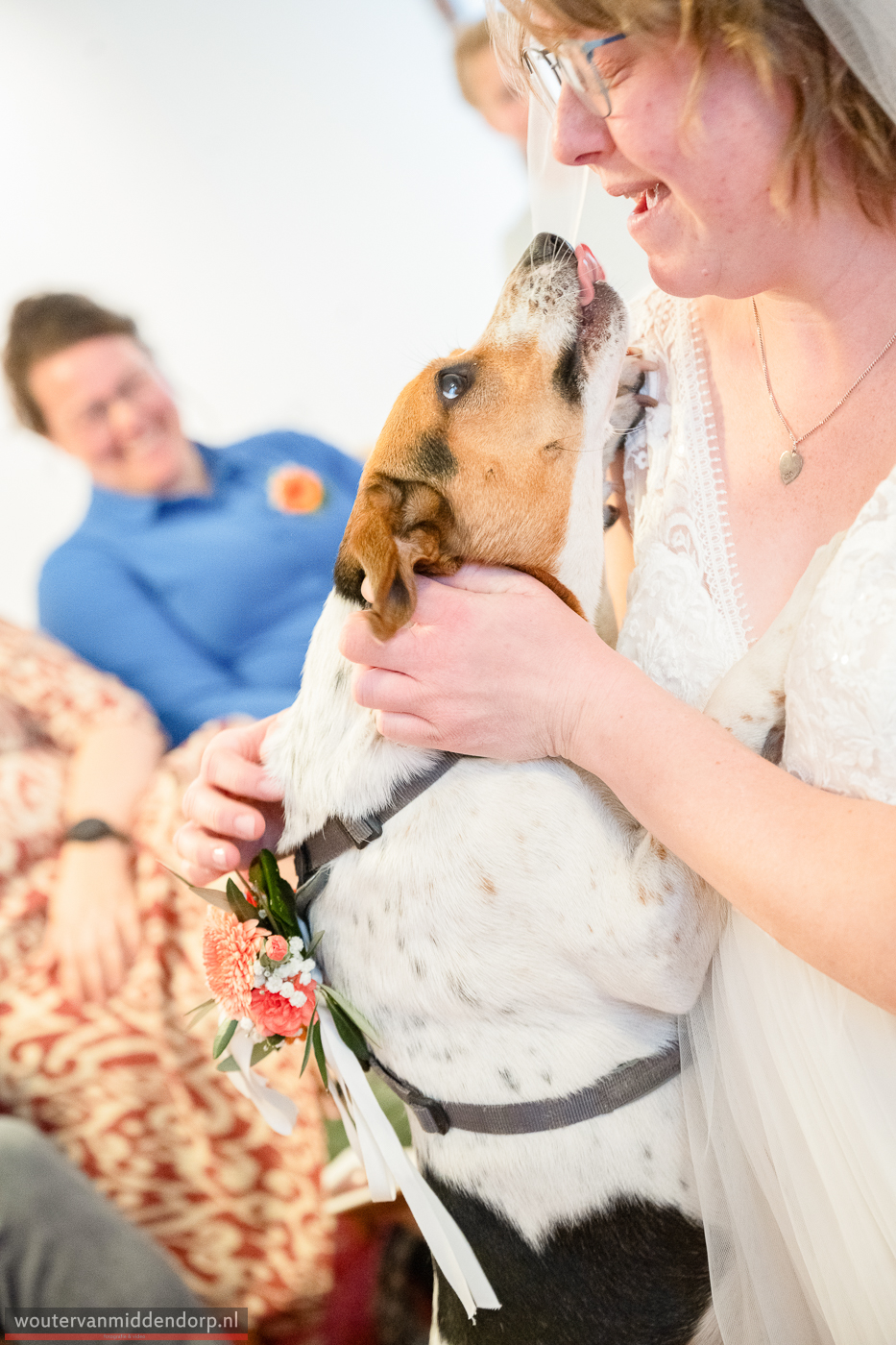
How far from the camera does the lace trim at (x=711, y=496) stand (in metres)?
1.25

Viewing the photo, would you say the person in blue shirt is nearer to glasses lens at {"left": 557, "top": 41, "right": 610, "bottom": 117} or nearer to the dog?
the dog

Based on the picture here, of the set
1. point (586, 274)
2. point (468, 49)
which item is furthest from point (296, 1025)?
point (468, 49)

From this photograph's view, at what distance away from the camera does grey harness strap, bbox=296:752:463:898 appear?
128 centimetres

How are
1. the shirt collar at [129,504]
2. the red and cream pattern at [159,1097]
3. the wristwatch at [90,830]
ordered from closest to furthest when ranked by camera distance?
the red and cream pattern at [159,1097] < the wristwatch at [90,830] < the shirt collar at [129,504]

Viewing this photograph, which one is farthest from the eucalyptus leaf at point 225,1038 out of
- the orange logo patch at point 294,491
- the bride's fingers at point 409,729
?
the orange logo patch at point 294,491

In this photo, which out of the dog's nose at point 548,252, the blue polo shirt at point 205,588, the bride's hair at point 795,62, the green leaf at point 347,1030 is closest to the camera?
the bride's hair at point 795,62

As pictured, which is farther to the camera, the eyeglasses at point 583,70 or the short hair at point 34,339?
the short hair at point 34,339

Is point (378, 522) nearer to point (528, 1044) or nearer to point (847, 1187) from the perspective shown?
point (528, 1044)

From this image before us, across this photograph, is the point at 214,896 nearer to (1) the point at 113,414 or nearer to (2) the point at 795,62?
(2) the point at 795,62

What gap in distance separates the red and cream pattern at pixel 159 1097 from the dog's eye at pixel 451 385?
4.94ft

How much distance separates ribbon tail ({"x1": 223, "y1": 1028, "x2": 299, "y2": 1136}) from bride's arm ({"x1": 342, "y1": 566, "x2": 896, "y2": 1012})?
0.57 m

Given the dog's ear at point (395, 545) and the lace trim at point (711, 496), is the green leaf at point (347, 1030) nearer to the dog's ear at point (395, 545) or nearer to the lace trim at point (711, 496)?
the dog's ear at point (395, 545)

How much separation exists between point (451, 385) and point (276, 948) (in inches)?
35.7

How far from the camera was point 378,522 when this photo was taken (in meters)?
1.20
